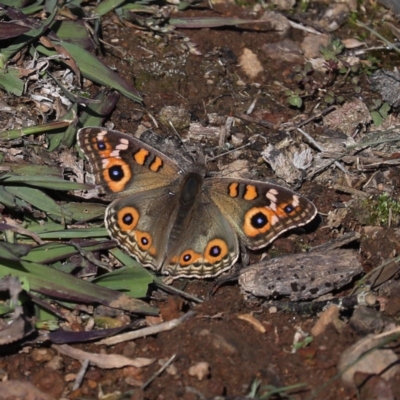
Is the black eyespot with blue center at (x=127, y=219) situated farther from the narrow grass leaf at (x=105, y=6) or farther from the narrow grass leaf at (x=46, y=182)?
the narrow grass leaf at (x=105, y=6)

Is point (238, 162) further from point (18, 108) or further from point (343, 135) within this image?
point (18, 108)

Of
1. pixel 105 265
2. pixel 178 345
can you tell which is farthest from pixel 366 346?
pixel 105 265

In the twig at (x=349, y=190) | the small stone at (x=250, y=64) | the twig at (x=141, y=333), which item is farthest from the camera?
the small stone at (x=250, y=64)

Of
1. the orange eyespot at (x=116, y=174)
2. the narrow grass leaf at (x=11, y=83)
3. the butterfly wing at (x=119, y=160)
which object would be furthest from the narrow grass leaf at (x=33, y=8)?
the orange eyespot at (x=116, y=174)

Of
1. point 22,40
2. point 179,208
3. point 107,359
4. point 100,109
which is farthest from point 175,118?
point 107,359

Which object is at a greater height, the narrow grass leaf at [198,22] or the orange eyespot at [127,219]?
the narrow grass leaf at [198,22]

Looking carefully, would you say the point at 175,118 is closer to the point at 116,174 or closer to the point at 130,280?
the point at 116,174

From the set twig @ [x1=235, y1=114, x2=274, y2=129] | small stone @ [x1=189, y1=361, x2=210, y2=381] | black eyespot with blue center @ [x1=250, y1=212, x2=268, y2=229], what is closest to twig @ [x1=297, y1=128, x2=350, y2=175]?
twig @ [x1=235, y1=114, x2=274, y2=129]
